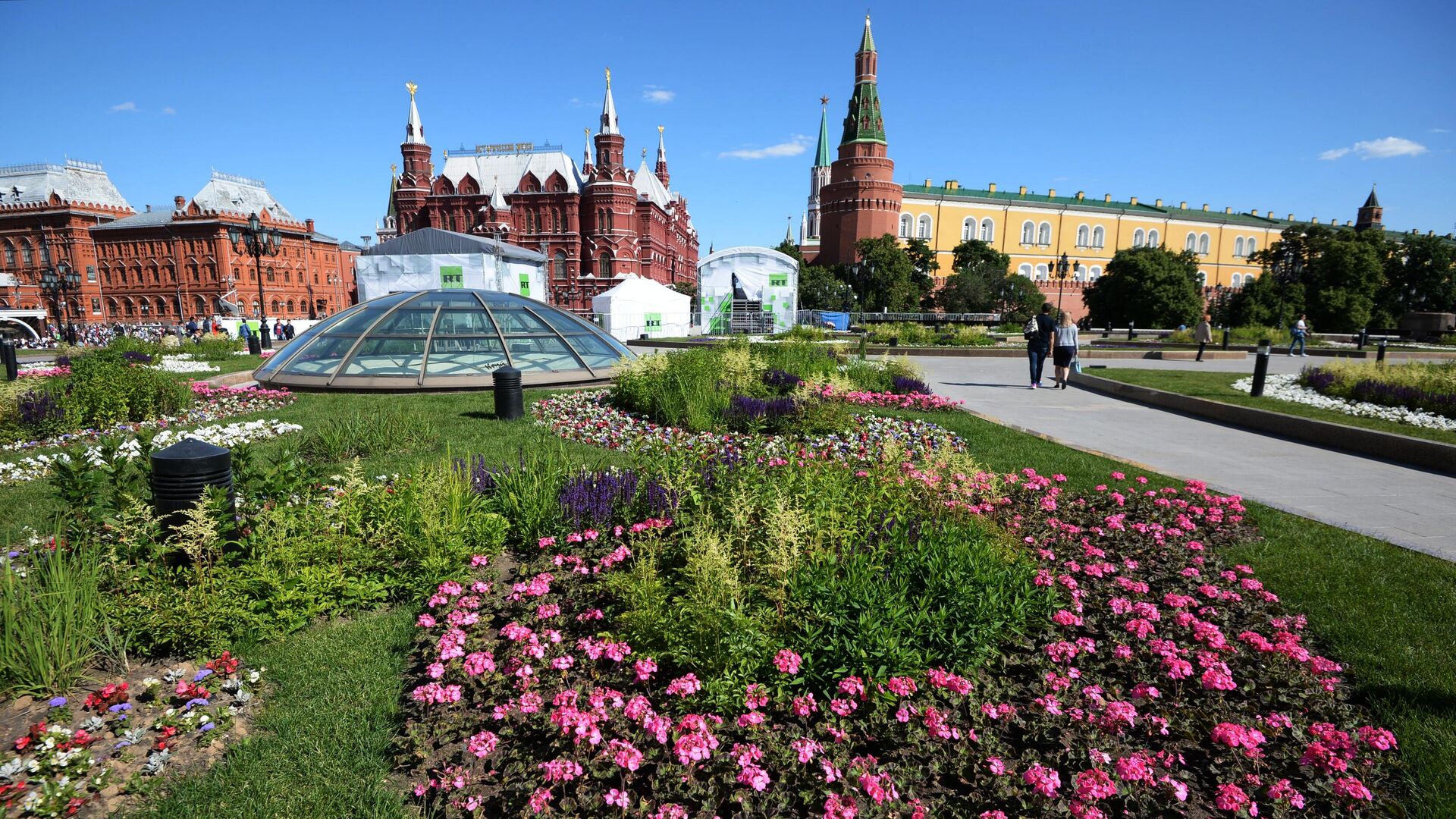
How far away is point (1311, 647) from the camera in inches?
134

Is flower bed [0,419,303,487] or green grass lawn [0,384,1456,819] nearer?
green grass lawn [0,384,1456,819]

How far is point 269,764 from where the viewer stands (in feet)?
8.40

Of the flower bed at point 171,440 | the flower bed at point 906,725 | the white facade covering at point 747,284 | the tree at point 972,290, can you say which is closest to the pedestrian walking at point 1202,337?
the white facade covering at point 747,284

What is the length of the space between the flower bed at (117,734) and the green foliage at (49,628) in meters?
0.12

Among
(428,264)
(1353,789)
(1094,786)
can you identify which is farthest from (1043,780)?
(428,264)

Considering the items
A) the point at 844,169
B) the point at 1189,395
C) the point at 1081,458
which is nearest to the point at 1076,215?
the point at 844,169

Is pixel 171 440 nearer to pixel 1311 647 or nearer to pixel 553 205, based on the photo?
pixel 1311 647

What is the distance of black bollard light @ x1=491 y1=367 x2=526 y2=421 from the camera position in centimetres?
858

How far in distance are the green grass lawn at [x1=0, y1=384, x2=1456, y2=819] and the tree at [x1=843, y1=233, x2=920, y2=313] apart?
48175 mm

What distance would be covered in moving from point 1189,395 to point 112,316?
3311 inches

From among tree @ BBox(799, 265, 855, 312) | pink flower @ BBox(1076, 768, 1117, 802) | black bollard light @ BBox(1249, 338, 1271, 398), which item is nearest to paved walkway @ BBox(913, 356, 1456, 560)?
black bollard light @ BBox(1249, 338, 1271, 398)

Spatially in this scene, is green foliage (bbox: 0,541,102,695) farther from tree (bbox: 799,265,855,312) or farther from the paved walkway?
tree (bbox: 799,265,855,312)

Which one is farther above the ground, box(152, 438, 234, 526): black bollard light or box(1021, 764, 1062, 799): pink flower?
box(152, 438, 234, 526): black bollard light

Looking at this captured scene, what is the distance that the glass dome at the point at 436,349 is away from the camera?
11.3 m
